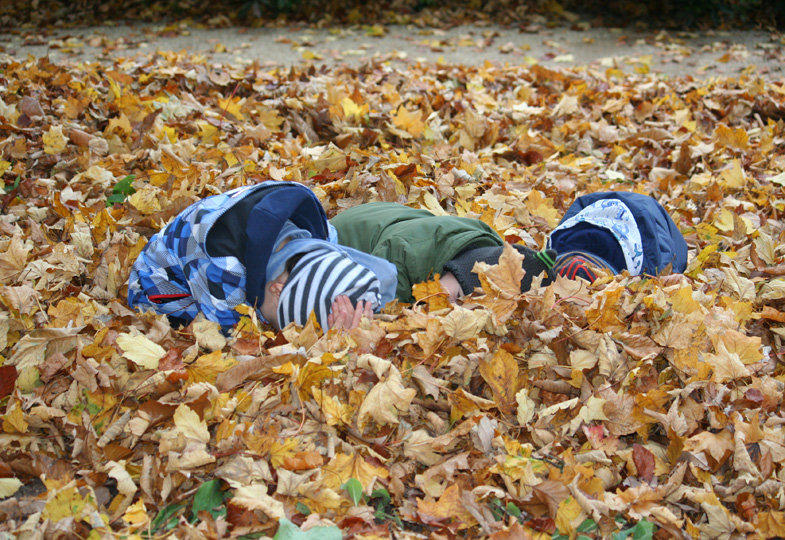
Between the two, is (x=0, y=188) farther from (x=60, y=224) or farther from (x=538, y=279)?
(x=538, y=279)

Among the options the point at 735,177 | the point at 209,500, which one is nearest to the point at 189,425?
the point at 209,500

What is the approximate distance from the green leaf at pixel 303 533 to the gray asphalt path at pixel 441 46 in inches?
227

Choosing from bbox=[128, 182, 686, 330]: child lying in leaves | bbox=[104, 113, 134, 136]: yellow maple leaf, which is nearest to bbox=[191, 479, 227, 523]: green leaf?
bbox=[128, 182, 686, 330]: child lying in leaves

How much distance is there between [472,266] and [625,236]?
32.3 inches

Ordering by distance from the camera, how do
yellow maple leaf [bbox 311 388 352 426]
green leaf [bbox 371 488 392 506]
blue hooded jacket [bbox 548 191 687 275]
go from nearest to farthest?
green leaf [bbox 371 488 392 506], yellow maple leaf [bbox 311 388 352 426], blue hooded jacket [bbox 548 191 687 275]

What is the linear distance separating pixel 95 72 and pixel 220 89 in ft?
3.22

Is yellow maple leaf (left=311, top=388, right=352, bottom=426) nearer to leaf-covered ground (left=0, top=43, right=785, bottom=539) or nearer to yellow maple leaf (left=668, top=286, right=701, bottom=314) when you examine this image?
leaf-covered ground (left=0, top=43, right=785, bottom=539)

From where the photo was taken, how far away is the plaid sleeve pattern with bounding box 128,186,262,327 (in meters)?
2.21

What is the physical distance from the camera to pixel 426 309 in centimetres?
235

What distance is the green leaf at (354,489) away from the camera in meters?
1.65

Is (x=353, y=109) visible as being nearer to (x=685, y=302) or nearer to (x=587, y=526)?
(x=685, y=302)

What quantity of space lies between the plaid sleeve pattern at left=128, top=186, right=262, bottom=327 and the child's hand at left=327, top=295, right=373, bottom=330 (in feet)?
1.09

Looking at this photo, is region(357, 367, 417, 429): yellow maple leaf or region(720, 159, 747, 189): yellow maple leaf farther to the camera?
region(720, 159, 747, 189): yellow maple leaf

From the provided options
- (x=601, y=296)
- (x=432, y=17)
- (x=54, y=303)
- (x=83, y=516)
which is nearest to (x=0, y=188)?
(x=54, y=303)
